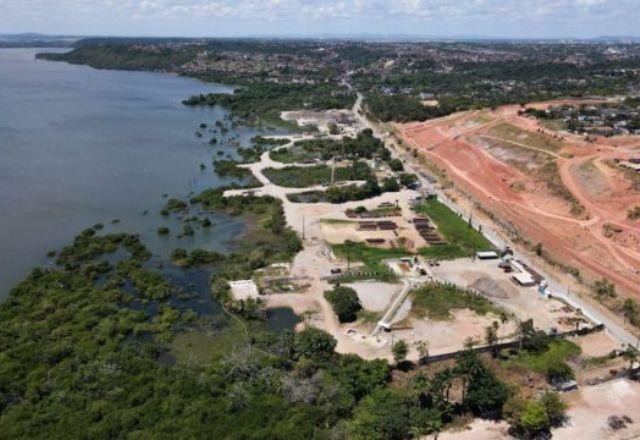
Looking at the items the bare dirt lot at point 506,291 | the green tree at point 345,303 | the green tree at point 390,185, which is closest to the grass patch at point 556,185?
the bare dirt lot at point 506,291

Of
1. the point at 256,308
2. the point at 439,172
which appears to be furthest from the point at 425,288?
the point at 439,172

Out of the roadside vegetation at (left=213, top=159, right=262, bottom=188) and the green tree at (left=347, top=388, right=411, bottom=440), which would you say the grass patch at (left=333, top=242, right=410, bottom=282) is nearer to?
the green tree at (left=347, top=388, right=411, bottom=440)

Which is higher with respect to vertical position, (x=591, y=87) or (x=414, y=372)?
(x=591, y=87)

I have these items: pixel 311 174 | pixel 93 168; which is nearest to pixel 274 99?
pixel 311 174

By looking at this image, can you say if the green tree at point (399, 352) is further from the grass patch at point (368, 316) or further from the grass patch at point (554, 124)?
the grass patch at point (554, 124)

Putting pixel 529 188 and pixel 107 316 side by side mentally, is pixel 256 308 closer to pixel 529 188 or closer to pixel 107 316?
pixel 107 316

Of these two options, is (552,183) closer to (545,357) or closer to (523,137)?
(523,137)

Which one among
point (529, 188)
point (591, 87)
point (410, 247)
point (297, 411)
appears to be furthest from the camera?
point (591, 87)
